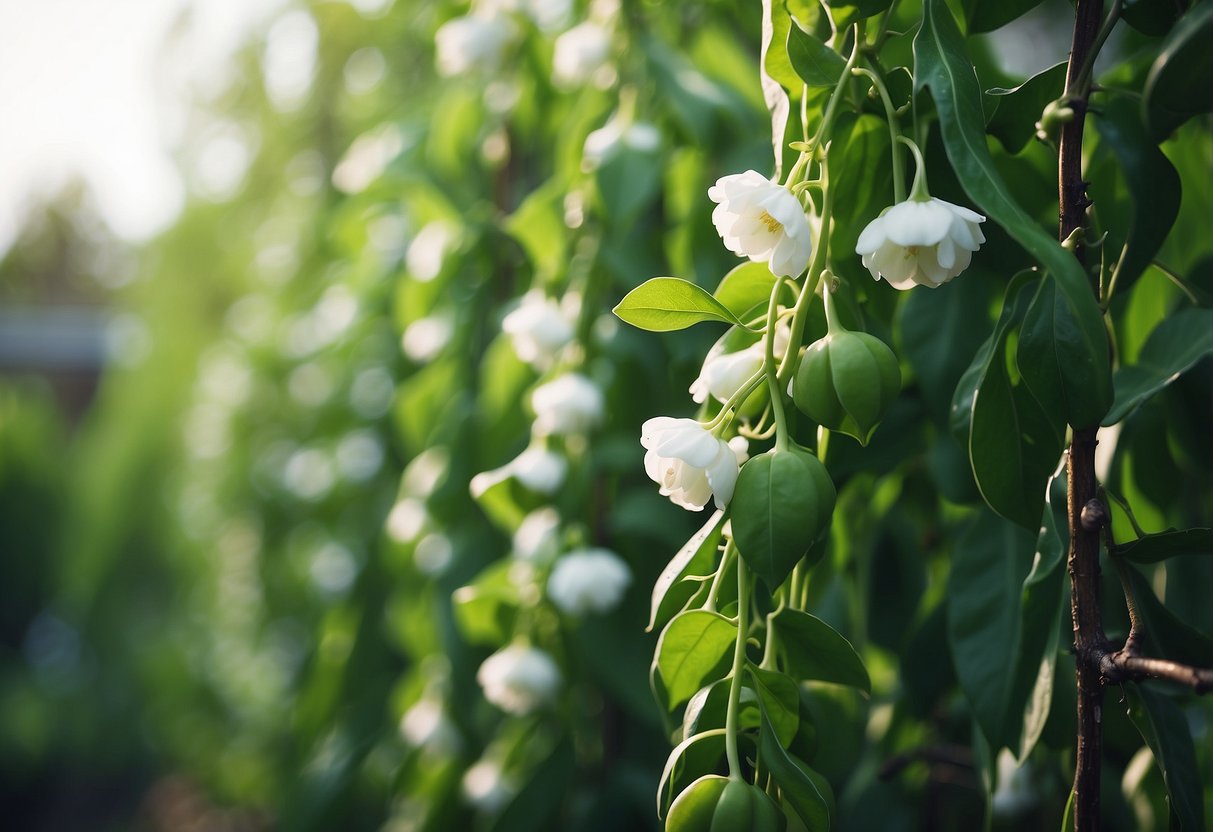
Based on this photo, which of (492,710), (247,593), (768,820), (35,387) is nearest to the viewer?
(768,820)

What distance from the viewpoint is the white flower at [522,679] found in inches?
26.5

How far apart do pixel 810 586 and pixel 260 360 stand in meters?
1.23

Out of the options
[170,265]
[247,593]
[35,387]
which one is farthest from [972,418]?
[35,387]

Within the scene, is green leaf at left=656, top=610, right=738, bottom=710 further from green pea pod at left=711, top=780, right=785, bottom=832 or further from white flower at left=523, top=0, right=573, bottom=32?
white flower at left=523, top=0, right=573, bottom=32

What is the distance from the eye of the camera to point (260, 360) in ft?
5.03

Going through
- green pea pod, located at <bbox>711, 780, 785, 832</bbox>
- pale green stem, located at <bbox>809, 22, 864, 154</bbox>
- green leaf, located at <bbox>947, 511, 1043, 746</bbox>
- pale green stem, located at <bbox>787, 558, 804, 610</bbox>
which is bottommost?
green leaf, located at <bbox>947, 511, 1043, 746</bbox>

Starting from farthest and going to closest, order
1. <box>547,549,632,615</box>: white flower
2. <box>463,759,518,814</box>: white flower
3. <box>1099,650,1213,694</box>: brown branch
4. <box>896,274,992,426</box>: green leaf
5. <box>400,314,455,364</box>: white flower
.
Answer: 1. <box>400,314,455,364</box>: white flower
2. <box>463,759,518,814</box>: white flower
3. <box>547,549,632,615</box>: white flower
4. <box>896,274,992,426</box>: green leaf
5. <box>1099,650,1213,694</box>: brown branch

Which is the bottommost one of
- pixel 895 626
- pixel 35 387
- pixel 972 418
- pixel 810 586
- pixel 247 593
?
pixel 35 387

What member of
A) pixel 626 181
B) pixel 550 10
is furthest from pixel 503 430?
pixel 550 10

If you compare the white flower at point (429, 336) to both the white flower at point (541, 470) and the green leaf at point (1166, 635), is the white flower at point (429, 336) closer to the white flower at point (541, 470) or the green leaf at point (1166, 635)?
the white flower at point (541, 470)

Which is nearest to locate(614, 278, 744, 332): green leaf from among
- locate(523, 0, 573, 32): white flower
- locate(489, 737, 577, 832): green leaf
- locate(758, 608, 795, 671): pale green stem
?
locate(758, 608, 795, 671): pale green stem

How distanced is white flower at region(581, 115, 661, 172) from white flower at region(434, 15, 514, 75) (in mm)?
146

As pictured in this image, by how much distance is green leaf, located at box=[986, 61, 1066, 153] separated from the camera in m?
0.40

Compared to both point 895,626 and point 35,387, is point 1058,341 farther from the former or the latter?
point 35,387
